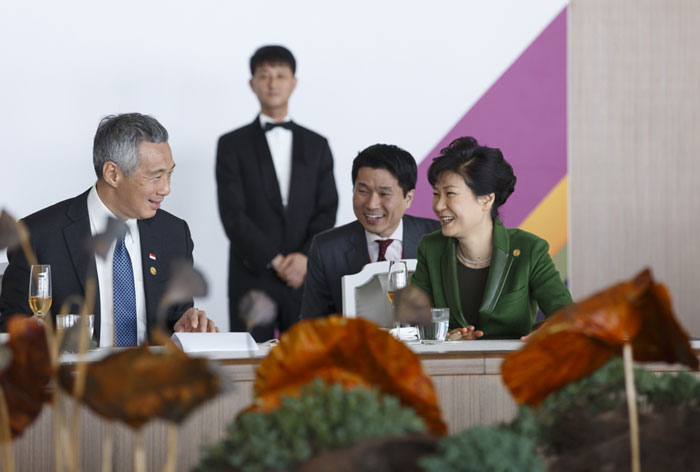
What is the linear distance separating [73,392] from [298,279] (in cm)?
376

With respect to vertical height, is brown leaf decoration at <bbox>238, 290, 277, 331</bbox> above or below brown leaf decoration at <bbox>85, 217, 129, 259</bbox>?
below

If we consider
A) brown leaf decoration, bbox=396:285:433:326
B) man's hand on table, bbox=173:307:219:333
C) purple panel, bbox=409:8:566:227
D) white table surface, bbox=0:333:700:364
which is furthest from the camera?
purple panel, bbox=409:8:566:227

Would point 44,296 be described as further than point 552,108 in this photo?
No

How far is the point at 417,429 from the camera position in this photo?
594mm

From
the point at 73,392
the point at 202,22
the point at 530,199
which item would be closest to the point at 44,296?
the point at 73,392

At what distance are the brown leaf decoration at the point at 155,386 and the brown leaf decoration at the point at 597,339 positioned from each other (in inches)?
9.1

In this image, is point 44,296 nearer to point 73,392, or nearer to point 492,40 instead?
point 73,392

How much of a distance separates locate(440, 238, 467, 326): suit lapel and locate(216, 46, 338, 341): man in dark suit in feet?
4.97

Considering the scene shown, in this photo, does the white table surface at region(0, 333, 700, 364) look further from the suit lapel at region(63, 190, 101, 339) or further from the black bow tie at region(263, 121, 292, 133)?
the black bow tie at region(263, 121, 292, 133)

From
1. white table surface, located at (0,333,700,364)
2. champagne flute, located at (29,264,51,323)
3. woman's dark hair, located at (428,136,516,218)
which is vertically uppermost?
woman's dark hair, located at (428,136,516,218)

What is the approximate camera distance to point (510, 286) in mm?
2746

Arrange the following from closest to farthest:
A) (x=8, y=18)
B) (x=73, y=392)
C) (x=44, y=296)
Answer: (x=73, y=392) → (x=44, y=296) → (x=8, y=18)

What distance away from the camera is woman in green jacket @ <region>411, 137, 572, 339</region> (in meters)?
2.72

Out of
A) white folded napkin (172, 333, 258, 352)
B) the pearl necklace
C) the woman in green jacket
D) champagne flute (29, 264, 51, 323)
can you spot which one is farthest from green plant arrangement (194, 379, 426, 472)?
the pearl necklace
